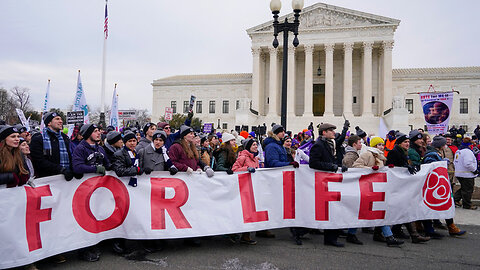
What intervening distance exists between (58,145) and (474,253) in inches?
277

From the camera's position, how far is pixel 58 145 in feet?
17.6

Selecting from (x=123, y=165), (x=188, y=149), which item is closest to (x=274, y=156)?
(x=188, y=149)

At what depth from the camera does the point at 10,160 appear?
13.9 feet

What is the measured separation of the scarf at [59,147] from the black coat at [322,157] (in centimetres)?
413

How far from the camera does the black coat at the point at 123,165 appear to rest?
4977mm

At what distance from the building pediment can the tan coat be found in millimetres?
37808

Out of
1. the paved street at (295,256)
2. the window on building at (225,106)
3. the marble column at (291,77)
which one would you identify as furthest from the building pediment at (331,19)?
the paved street at (295,256)

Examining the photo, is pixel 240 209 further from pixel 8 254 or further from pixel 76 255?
pixel 8 254

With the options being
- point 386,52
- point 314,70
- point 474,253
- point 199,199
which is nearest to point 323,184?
point 199,199

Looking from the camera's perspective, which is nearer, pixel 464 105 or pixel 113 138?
pixel 113 138

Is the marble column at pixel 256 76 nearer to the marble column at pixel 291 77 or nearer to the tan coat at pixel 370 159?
the marble column at pixel 291 77

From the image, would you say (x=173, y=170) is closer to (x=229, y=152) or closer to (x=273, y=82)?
(x=229, y=152)

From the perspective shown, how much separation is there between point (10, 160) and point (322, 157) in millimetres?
4695

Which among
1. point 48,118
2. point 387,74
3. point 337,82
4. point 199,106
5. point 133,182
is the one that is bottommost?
point 133,182
